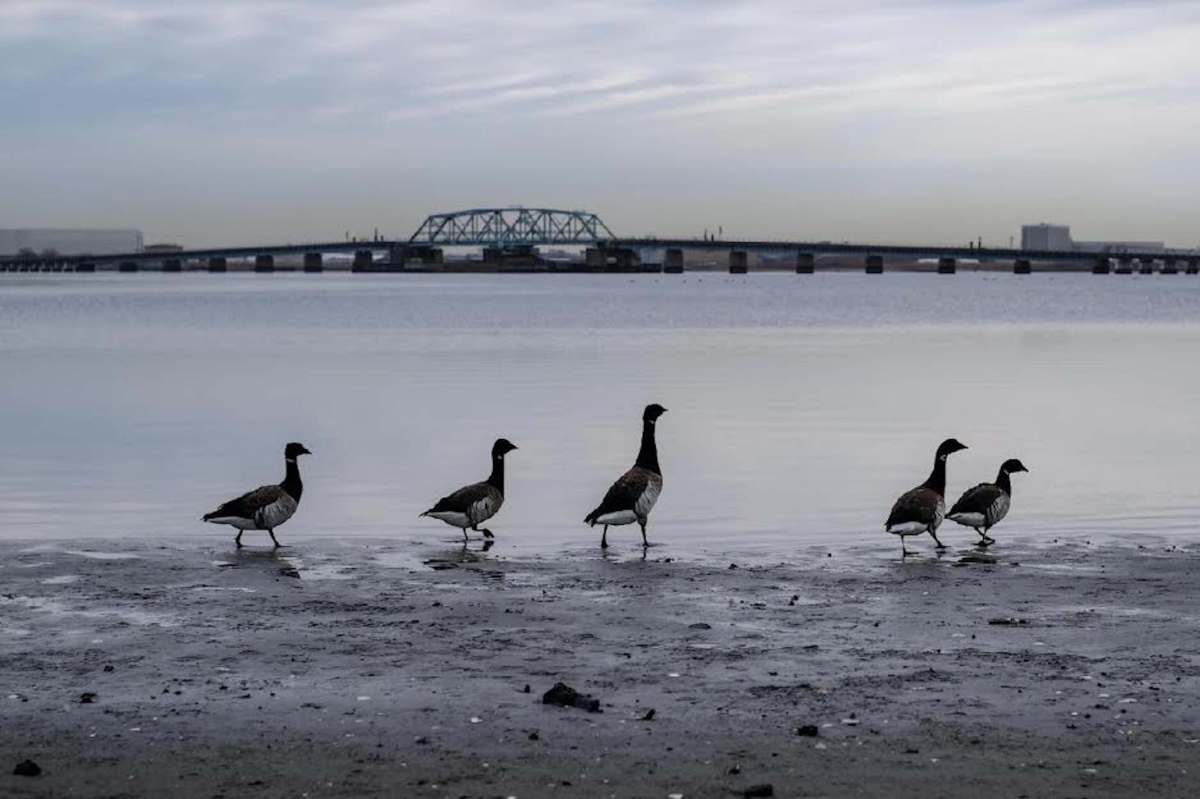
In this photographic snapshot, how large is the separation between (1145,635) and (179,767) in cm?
820

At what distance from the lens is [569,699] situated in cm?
1162

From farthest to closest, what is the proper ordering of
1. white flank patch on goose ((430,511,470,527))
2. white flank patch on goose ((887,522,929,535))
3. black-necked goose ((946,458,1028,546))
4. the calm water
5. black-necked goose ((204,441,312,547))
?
1. the calm water
2. black-necked goose ((946,458,1028,546))
3. white flank patch on goose ((430,511,470,527))
4. black-necked goose ((204,441,312,547))
5. white flank patch on goose ((887,522,929,535))

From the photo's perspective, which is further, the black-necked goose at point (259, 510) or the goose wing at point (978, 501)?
the goose wing at point (978, 501)

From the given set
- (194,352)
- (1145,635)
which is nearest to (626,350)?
(194,352)

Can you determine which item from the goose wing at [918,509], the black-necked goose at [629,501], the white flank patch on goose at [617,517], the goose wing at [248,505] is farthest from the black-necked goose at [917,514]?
A: the goose wing at [248,505]

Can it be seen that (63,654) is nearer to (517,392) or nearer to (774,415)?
(774,415)

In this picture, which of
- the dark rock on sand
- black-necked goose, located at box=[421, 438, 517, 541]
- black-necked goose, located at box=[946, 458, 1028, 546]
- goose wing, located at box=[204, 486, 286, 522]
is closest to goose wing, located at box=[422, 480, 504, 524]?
black-necked goose, located at box=[421, 438, 517, 541]

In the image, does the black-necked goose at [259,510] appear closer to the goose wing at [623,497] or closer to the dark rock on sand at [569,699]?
the goose wing at [623,497]

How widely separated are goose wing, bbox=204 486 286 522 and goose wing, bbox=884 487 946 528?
285 inches

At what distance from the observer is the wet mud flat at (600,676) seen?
32.8ft

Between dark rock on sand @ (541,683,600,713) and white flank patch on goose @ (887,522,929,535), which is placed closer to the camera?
dark rock on sand @ (541,683,600,713)

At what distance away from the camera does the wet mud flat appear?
1000 centimetres

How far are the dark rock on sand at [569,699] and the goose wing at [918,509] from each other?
26.5 ft

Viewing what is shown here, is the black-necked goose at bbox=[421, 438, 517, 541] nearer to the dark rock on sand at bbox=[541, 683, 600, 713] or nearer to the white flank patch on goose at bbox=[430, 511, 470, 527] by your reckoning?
the white flank patch on goose at bbox=[430, 511, 470, 527]
